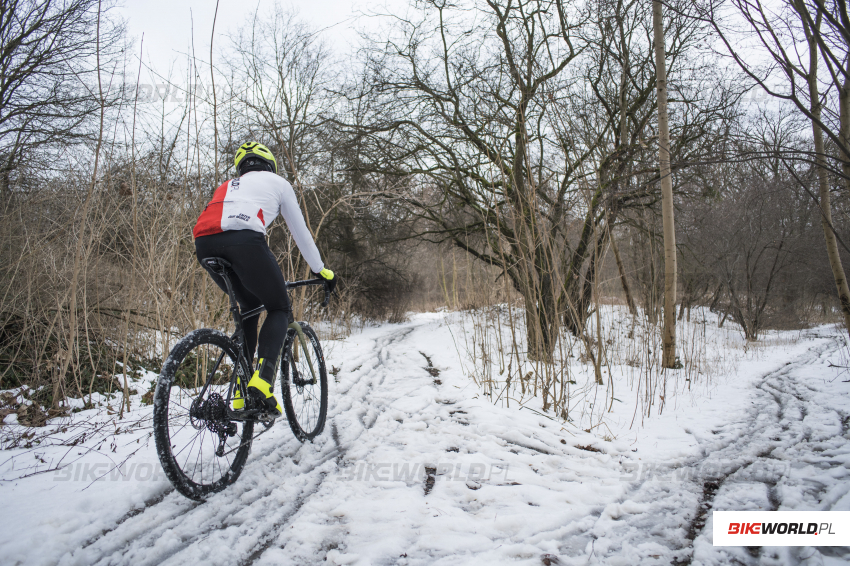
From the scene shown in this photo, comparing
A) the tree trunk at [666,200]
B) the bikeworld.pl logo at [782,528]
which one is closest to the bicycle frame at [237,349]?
the bikeworld.pl logo at [782,528]

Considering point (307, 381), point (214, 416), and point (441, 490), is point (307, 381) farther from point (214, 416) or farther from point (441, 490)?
point (441, 490)

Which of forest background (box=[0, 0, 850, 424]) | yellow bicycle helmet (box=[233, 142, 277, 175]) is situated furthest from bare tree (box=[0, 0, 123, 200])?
yellow bicycle helmet (box=[233, 142, 277, 175])

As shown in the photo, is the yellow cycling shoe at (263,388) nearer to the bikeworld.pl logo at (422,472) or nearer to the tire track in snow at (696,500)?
the bikeworld.pl logo at (422,472)

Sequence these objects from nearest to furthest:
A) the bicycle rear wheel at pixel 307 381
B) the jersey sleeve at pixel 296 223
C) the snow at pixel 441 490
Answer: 1. the snow at pixel 441 490
2. the jersey sleeve at pixel 296 223
3. the bicycle rear wheel at pixel 307 381

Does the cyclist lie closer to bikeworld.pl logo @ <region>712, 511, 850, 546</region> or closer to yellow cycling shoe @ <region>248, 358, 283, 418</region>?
yellow cycling shoe @ <region>248, 358, 283, 418</region>

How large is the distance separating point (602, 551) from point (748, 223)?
594 inches

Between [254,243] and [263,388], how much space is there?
2.28 ft

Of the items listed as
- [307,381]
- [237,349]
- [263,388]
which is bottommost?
[307,381]

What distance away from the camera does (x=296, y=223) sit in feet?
7.20

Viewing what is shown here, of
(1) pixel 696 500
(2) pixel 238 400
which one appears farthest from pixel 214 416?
(1) pixel 696 500

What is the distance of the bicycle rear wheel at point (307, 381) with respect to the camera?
99.0 inches

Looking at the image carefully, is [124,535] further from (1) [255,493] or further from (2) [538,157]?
(2) [538,157]

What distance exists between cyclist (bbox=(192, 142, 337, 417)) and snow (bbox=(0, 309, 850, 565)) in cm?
52

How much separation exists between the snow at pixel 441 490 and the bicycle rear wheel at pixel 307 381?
0.49 ft
